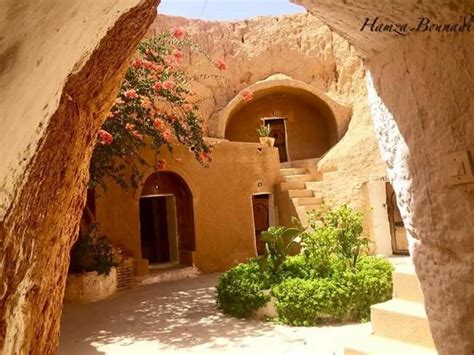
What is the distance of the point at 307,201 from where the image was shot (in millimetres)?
12812

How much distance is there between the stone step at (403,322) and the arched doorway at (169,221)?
7879mm

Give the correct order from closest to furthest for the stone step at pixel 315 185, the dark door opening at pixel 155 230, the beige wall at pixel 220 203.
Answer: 1. the beige wall at pixel 220 203
2. the stone step at pixel 315 185
3. the dark door opening at pixel 155 230

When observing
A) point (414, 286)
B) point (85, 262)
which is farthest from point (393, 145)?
point (85, 262)

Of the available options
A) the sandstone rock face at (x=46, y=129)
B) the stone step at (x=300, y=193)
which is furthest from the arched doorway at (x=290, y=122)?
the sandstone rock face at (x=46, y=129)

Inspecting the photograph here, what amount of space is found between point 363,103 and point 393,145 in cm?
1380

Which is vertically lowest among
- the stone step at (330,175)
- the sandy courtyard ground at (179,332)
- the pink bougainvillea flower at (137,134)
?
the sandy courtyard ground at (179,332)

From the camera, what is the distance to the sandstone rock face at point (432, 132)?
2.54 meters

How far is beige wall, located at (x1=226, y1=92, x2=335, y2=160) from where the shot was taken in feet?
58.3

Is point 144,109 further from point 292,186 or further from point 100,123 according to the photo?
point 292,186

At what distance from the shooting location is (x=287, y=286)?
6.80 meters

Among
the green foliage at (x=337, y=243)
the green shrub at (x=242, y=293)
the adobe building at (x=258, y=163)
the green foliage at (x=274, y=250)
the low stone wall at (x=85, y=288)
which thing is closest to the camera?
the green shrub at (x=242, y=293)

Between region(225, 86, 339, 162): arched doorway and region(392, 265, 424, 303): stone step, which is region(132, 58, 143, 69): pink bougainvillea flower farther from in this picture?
region(225, 86, 339, 162): arched doorway

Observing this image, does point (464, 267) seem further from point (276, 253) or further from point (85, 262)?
point (85, 262)

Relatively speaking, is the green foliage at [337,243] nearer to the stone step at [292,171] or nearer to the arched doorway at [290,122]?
the stone step at [292,171]
